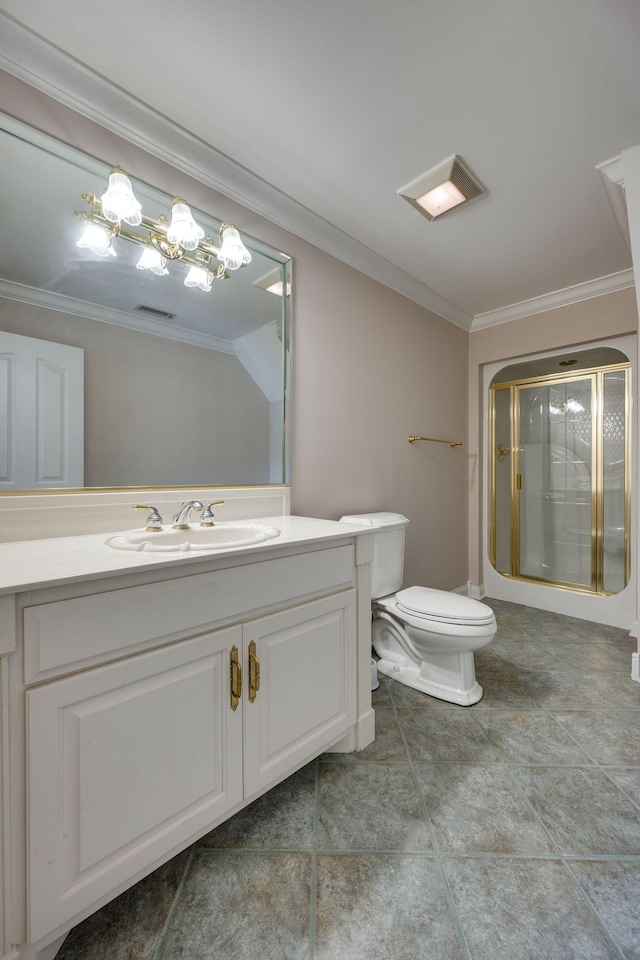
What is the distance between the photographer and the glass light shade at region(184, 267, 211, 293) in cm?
153

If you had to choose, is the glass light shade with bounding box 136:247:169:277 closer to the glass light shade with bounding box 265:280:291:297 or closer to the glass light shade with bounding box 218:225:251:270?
the glass light shade with bounding box 218:225:251:270

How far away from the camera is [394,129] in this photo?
1434 millimetres

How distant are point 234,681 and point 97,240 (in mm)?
1453

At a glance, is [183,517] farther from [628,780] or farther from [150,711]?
[628,780]

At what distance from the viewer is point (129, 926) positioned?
0.88 meters

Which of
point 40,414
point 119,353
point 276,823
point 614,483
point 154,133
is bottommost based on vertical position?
A: point 276,823

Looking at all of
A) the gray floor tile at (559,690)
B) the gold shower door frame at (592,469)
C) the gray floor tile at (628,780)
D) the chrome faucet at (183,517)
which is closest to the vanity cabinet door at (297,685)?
the chrome faucet at (183,517)

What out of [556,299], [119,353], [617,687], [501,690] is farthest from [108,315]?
[556,299]

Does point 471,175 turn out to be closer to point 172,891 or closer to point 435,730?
point 435,730

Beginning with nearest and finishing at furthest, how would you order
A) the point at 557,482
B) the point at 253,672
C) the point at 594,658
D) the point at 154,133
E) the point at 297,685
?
the point at 253,672 < the point at 297,685 < the point at 154,133 < the point at 594,658 < the point at 557,482

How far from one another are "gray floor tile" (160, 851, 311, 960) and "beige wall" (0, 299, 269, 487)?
1130 millimetres

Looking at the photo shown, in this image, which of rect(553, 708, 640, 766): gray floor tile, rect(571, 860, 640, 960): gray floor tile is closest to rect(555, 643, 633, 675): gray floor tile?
rect(553, 708, 640, 766): gray floor tile

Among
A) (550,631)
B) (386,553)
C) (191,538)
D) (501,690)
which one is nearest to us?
(191,538)

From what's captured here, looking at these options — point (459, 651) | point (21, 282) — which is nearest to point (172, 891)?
point (459, 651)
